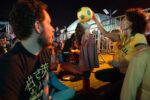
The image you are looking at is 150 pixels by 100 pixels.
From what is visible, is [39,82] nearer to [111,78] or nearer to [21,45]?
[21,45]

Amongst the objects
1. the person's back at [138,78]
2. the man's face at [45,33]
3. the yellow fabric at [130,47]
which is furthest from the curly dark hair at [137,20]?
the man's face at [45,33]

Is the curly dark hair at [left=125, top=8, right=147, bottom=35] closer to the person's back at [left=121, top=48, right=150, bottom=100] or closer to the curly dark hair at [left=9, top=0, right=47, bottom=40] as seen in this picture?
the person's back at [left=121, top=48, right=150, bottom=100]

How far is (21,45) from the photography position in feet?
5.82

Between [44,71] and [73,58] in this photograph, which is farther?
[73,58]

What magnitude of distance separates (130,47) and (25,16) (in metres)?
1.96

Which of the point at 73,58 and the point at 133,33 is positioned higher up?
the point at 133,33

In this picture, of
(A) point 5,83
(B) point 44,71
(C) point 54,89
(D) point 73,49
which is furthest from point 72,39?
(A) point 5,83

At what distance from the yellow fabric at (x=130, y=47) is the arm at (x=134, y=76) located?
1.33 metres

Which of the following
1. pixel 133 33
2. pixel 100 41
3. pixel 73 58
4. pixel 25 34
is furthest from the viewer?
pixel 100 41

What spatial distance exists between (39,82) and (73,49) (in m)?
5.98

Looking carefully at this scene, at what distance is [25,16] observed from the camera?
185 cm

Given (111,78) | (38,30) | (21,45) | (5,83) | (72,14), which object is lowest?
(111,78)

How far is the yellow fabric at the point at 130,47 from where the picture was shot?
3064 millimetres

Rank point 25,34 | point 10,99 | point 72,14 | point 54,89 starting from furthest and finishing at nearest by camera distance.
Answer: point 72,14 → point 54,89 → point 25,34 → point 10,99
